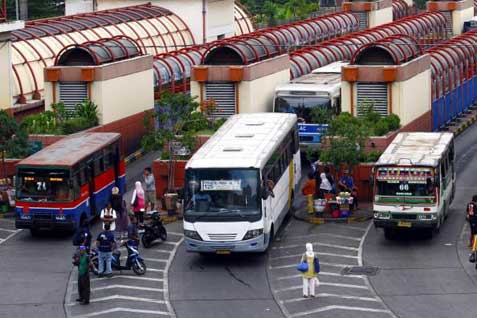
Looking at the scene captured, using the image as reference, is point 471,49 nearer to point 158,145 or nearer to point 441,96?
point 441,96

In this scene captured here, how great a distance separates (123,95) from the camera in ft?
177

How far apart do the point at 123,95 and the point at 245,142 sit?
14984 mm

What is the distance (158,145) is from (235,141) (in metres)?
6.12

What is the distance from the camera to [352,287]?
34188 millimetres

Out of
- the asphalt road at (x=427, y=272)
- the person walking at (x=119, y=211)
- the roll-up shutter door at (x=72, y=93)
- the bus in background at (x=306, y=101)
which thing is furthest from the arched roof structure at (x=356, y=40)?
the person walking at (x=119, y=211)

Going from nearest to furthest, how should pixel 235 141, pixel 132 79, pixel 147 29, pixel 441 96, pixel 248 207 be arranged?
pixel 248 207 < pixel 235 141 < pixel 132 79 < pixel 441 96 < pixel 147 29

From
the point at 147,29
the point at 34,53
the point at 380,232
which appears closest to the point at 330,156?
the point at 380,232

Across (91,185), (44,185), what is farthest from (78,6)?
(44,185)

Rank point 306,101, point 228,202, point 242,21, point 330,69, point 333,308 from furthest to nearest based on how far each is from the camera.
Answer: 1. point 242,21
2. point 330,69
3. point 306,101
4. point 228,202
5. point 333,308

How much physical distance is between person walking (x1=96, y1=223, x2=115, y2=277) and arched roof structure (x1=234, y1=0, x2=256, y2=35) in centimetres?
5146

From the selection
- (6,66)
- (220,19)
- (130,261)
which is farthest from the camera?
(220,19)

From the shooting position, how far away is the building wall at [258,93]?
2005 inches

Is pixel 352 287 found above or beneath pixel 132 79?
beneath

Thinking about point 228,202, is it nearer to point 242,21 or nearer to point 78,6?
point 242,21
